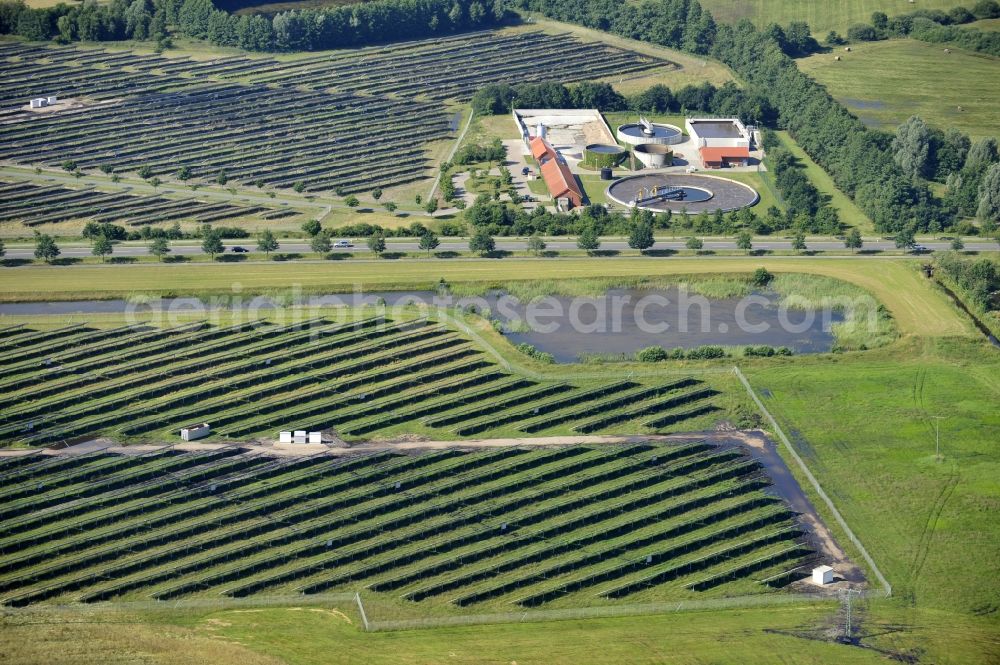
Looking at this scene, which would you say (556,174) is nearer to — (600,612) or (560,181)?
(560,181)

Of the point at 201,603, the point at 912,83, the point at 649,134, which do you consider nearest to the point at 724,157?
the point at 649,134

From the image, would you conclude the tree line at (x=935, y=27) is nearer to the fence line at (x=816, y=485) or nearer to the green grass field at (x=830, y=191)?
the green grass field at (x=830, y=191)

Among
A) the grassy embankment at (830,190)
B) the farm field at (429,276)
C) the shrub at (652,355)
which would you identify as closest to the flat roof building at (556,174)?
the farm field at (429,276)

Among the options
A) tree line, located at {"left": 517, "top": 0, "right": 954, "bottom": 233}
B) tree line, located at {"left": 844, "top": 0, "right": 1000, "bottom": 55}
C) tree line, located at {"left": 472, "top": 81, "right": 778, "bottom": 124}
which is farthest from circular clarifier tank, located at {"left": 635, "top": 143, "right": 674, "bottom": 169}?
tree line, located at {"left": 844, "top": 0, "right": 1000, "bottom": 55}

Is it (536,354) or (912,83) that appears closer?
(536,354)

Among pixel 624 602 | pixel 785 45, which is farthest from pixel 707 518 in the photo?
pixel 785 45

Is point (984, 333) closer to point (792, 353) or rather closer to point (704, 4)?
point (792, 353)
